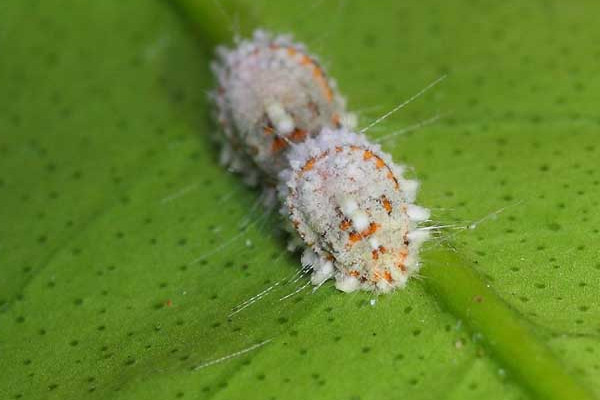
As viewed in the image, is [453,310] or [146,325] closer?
[453,310]

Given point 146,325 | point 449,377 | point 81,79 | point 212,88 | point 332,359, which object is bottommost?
point 449,377

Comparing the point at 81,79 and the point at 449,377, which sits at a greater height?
the point at 81,79

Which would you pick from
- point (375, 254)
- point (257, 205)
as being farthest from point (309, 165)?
point (257, 205)

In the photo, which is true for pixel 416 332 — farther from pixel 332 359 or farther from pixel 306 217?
pixel 306 217

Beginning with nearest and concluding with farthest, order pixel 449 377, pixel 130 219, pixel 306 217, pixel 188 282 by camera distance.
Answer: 1. pixel 449 377
2. pixel 306 217
3. pixel 188 282
4. pixel 130 219

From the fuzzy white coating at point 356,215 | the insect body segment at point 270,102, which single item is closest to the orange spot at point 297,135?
the insect body segment at point 270,102

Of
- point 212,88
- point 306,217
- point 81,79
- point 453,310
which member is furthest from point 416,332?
point 81,79
